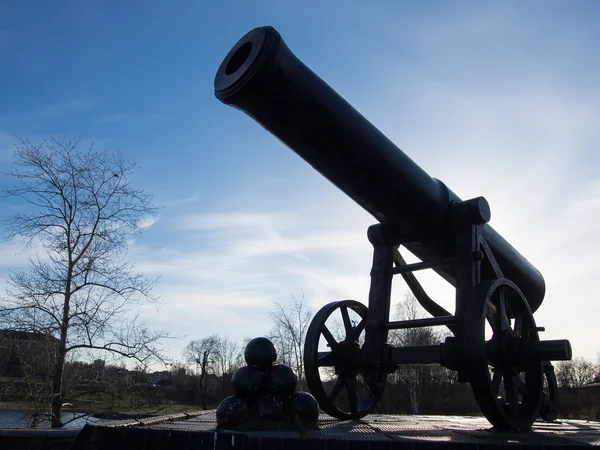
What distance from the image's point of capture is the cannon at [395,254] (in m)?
4.12

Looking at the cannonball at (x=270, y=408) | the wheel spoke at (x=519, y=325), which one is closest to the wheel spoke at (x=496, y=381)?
the wheel spoke at (x=519, y=325)

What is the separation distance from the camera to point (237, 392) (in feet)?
14.0

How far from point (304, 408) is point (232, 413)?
1.78 ft

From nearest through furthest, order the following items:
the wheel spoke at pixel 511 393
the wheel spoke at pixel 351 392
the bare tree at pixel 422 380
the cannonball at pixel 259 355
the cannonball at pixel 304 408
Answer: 1. the cannonball at pixel 304 408
2. the cannonball at pixel 259 355
3. the wheel spoke at pixel 511 393
4. the wheel spoke at pixel 351 392
5. the bare tree at pixel 422 380

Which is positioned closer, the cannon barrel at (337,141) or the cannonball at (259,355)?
the cannon barrel at (337,141)

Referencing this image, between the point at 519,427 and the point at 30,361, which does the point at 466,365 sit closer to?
the point at 519,427

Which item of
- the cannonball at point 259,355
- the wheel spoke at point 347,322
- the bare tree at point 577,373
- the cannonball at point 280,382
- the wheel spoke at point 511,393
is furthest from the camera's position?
the bare tree at point 577,373

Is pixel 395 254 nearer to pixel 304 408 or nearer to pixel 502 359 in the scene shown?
pixel 502 359

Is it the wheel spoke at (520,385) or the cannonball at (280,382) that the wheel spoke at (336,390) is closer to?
the cannonball at (280,382)

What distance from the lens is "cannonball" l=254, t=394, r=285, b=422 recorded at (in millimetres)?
4047

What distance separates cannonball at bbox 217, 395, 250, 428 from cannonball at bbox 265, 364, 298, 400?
0.83 ft

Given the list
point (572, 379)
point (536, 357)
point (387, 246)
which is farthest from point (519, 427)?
point (572, 379)

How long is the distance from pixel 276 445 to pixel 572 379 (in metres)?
51.2

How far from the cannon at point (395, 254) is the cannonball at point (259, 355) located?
1.15 meters
